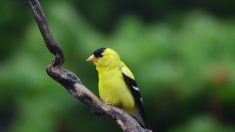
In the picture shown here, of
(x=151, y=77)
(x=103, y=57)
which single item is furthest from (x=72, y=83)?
(x=151, y=77)

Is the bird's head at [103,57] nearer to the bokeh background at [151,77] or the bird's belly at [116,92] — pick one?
the bird's belly at [116,92]

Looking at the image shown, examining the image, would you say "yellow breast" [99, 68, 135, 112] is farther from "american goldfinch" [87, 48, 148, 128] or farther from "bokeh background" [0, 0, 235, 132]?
"bokeh background" [0, 0, 235, 132]

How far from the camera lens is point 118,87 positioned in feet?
11.2

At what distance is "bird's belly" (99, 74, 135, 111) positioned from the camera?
335cm

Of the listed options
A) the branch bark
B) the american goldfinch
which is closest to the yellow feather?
the american goldfinch

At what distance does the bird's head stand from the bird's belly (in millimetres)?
69

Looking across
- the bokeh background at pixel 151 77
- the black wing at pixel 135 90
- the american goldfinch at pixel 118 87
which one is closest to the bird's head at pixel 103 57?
the american goldfinch at pixel 118 87

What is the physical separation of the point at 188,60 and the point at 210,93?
41 centimetres

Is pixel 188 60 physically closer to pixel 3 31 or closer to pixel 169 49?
pixel 169 49

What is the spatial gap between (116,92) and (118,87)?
0.03 m

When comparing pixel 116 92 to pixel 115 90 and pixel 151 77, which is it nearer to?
pixel 115 90

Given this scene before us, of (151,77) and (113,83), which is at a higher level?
(113,83)

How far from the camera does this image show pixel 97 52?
3209 millimetres

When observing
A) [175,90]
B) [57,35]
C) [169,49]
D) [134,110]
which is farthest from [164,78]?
[134,110]
